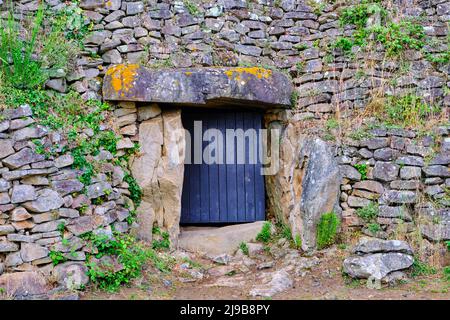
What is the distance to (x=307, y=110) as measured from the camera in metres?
6.94

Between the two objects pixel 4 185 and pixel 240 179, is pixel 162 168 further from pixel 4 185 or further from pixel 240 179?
pixel 4 185

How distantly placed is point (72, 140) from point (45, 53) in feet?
3.89

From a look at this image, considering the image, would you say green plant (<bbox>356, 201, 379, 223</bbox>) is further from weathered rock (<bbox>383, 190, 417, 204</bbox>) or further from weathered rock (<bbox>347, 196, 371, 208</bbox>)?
weathered rock (<bbox>383, 190, 417, 204</bbox>)

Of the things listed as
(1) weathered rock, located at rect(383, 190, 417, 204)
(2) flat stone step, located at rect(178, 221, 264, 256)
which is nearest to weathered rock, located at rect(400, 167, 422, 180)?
(1) weathered rock, located at rect(383, 190, 417, 204)

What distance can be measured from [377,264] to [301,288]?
82 cm

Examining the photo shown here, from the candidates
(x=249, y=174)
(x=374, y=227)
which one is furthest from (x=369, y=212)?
(x=249, y=174)

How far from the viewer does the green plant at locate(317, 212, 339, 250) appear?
6137 mm

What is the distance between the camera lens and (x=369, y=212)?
612 centimetres

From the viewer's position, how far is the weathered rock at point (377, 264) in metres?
5.30

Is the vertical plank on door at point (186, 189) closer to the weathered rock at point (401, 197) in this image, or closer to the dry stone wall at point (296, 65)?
the dry stone wall at point (296, 65)

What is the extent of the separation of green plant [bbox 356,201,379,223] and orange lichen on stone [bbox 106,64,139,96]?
3166 mm

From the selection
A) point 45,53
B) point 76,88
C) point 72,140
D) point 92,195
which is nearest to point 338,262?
point 92,195

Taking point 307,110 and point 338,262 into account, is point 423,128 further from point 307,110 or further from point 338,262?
point 338,262

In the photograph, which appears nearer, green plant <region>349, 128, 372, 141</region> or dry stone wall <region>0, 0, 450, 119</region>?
green plant <region>349, 128, 372, 141</region>
